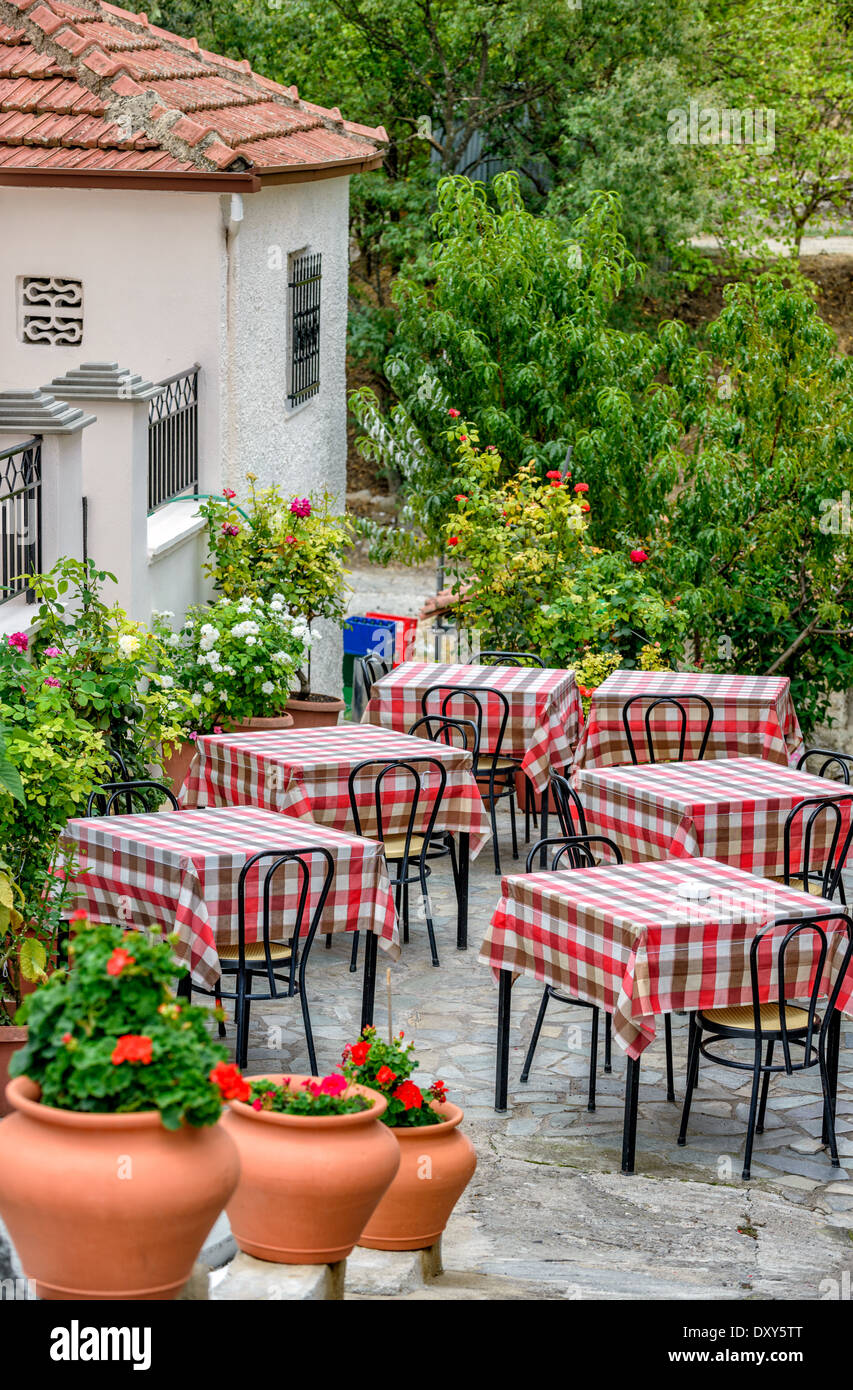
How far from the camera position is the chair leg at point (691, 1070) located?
7090 mm

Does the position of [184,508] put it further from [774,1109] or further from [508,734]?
[774,1109]

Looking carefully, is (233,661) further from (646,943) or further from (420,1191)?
(420,1191)

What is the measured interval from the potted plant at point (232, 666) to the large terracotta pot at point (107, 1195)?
24.6 ft

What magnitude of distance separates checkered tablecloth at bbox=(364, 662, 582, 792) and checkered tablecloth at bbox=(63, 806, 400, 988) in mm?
3191

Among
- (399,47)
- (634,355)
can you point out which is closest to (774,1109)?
(634,355)

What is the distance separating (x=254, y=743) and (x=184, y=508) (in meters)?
3.85

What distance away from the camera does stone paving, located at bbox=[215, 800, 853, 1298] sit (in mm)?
5766

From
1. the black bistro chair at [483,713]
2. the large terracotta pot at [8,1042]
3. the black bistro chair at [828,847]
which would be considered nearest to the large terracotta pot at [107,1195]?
the large terracotta pot at [8,1042]

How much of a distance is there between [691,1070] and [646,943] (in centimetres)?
85

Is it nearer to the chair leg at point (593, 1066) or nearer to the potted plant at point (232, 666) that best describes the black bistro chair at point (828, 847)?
the chair leg at point (593, 1066)

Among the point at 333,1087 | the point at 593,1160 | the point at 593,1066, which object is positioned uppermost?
the point at 333,1087

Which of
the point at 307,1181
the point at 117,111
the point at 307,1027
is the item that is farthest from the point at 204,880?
the point at 117,111

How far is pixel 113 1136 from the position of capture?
134 inches

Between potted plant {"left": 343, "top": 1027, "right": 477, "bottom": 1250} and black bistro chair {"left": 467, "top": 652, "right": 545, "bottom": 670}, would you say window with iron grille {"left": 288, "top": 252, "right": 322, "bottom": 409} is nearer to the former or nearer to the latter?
black bistro chair {"left": 467, "top": 652, "right": 545, "bottom": 670}
